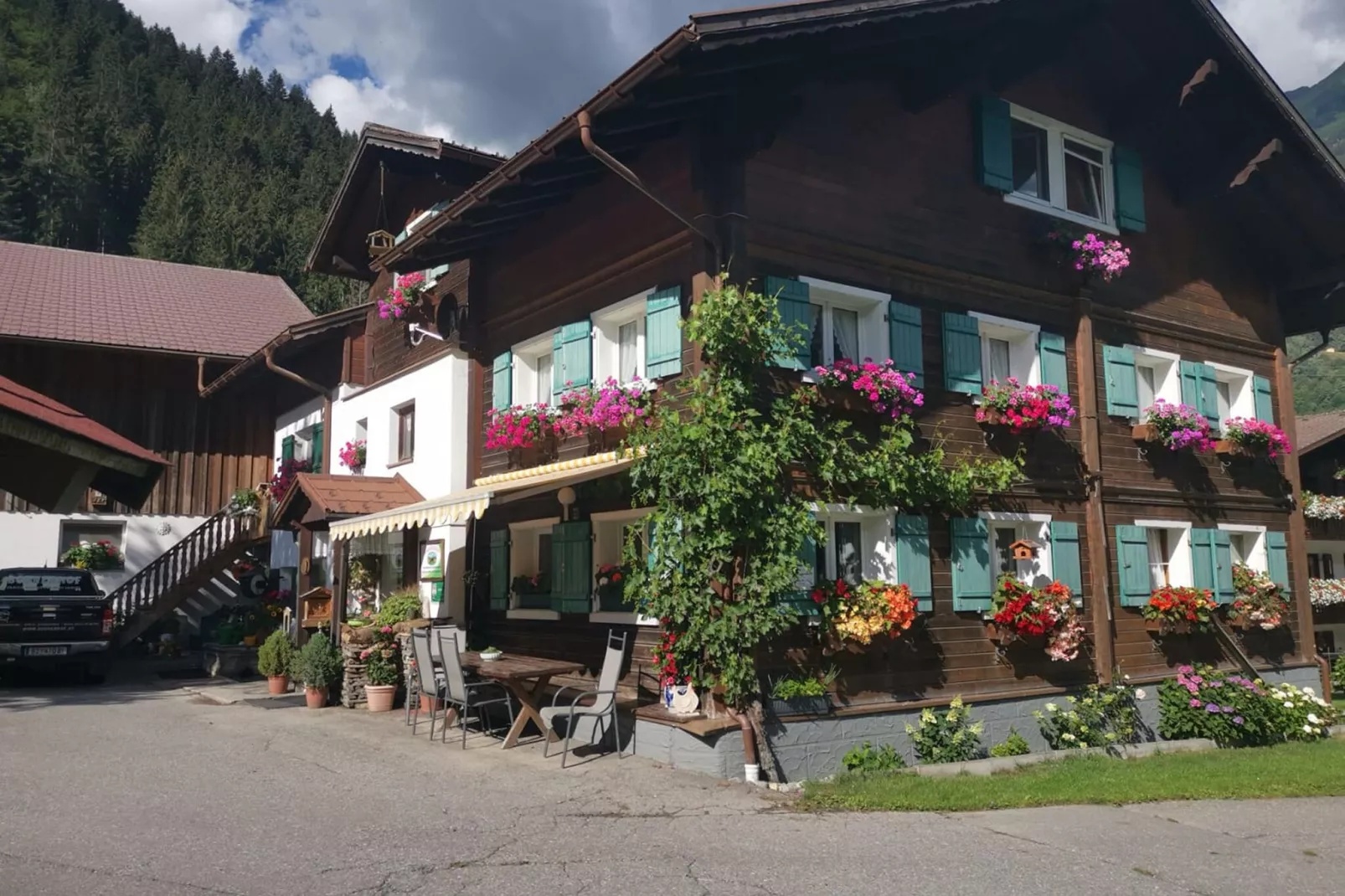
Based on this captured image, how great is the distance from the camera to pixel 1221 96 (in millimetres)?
13680

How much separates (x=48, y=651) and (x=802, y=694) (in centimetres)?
1148

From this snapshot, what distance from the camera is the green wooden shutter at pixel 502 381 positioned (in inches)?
501

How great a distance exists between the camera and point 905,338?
35.7 ft

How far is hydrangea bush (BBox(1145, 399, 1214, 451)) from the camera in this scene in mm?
12766

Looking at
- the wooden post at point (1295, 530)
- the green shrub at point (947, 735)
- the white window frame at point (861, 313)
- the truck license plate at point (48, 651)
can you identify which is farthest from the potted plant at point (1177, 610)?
the truck license plate at point (48, 651)

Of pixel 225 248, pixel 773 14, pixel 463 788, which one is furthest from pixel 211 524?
pixel 225 248

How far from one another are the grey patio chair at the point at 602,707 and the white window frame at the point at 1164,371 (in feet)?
24.6

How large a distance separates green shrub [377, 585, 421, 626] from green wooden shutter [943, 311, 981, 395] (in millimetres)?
6637

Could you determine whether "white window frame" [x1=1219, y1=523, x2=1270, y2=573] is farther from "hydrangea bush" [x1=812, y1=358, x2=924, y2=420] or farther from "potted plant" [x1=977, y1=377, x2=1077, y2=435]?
"hydrangea bush" [x1=812, y1=358, x2=924, y2=420]

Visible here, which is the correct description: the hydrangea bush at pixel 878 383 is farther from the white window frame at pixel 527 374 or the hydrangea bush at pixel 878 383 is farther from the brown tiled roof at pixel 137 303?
the brown tiled roof at pixel 137 303

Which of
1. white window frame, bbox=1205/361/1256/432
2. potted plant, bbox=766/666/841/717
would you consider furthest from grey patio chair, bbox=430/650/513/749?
white window frame, bbox=1205/361/1256/432

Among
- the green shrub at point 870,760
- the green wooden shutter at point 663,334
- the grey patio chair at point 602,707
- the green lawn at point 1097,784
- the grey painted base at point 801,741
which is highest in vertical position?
the green wooden shutter at point 663,334

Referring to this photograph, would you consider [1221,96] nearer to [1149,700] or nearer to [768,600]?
[1149,700]

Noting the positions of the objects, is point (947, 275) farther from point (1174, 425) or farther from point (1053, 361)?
point (1174, 425)
